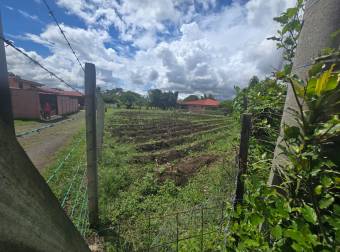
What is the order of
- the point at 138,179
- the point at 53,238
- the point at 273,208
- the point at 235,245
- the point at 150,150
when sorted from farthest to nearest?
the point at 150,150, the point at 138,179, the point at 235,245, the point at 273,208, the point at 53,238

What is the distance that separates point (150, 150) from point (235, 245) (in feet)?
25.3

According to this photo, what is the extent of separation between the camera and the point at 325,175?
114 cm

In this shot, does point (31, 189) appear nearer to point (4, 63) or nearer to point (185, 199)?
point (4, 63)

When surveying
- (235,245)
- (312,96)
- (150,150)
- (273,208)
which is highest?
(312,96)

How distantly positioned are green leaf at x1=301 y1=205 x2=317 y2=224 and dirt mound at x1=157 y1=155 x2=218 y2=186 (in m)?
4.47

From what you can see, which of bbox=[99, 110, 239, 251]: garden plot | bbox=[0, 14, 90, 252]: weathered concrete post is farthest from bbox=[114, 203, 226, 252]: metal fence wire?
bbox=[0, 14, 90, 252]: weathered concrete post

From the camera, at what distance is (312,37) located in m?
1.39

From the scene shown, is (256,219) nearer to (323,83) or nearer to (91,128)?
(323,83)

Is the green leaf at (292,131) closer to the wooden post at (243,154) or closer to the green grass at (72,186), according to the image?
the wooden post at (243,154)

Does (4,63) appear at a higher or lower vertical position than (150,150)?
higher

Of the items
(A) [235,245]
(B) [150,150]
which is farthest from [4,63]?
(B) [150,150]

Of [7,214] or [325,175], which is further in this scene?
[325,175]

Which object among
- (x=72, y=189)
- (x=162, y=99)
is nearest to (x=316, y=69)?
(x=72, y=189)

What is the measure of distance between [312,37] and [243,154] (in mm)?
1120
